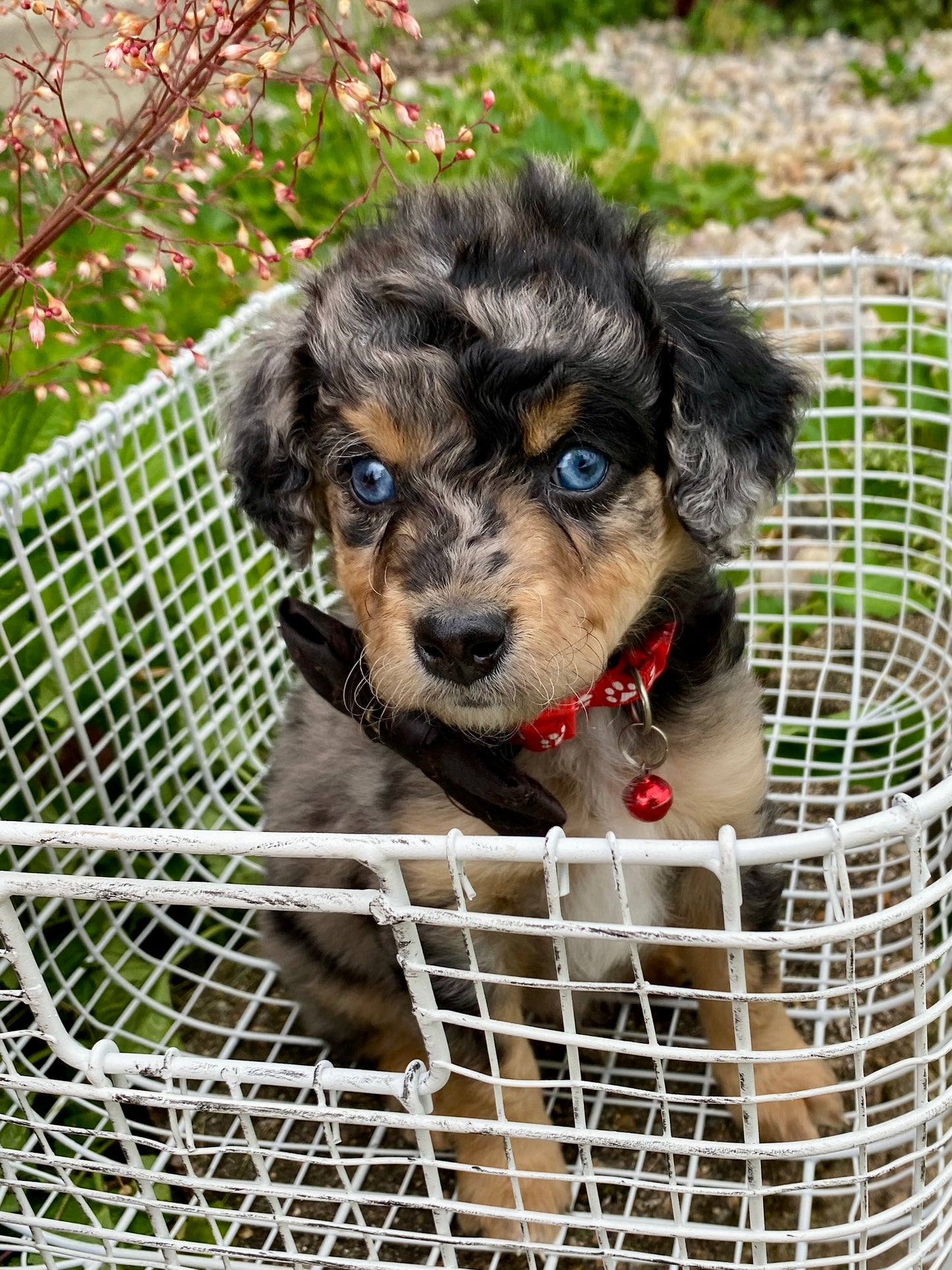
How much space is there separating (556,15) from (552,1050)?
325 inches

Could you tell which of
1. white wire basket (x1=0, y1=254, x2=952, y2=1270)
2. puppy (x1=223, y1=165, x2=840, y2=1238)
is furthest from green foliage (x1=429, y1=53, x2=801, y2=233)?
puppy (x1=223, y1=165, x2=840, y2=1238)

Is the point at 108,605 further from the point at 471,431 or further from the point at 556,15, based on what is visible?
the point at 556,15

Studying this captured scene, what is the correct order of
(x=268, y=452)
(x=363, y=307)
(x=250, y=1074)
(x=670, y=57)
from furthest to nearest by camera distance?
(x=670, y=57) → (x=268, y=452) → (x=363, y=307) → (x=250, y=1074)

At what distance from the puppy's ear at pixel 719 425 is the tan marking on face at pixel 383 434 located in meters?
0.45

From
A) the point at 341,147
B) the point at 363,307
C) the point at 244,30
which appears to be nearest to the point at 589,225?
the point at 363,307

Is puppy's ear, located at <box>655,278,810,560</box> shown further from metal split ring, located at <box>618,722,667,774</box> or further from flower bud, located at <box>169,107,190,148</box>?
flower bud, located at <box>169,107,190,148</box>

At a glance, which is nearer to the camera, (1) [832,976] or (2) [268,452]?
(2) [268,452]

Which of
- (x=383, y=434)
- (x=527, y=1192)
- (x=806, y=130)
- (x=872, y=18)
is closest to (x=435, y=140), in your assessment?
(x=383, y=434)

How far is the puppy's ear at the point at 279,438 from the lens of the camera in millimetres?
2406

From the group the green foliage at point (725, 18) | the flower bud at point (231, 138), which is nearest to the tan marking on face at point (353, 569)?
the flower bud at point (231, 138)

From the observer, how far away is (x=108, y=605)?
3.00 m

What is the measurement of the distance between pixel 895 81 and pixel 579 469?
268 inches

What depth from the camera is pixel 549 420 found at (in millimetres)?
2059

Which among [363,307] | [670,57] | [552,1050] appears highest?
[670,57]
